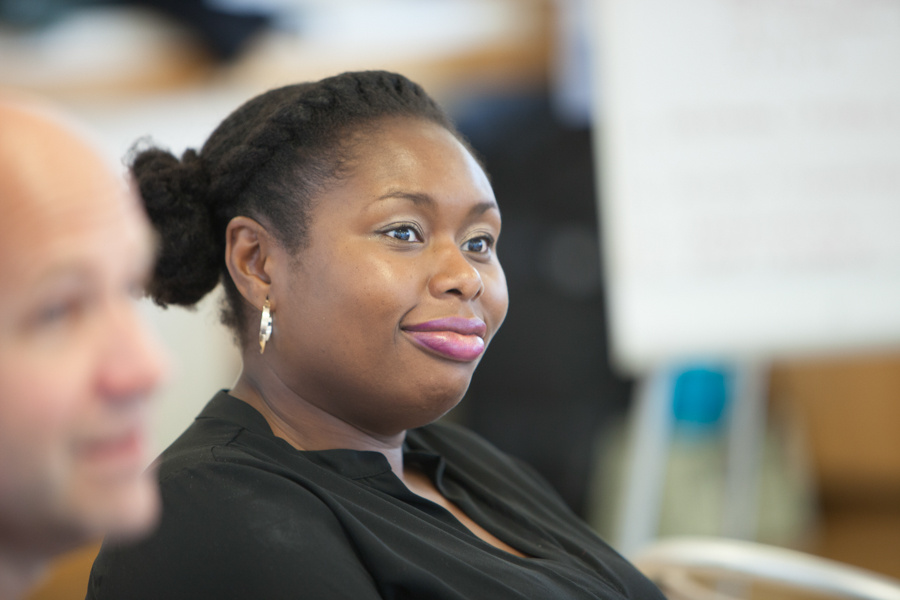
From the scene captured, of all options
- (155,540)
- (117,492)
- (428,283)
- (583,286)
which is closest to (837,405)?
(583,286)

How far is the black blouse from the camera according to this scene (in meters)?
0.87

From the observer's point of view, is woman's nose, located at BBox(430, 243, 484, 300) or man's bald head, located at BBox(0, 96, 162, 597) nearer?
man's bald head, located at BBox(0, 96, 162, 597)

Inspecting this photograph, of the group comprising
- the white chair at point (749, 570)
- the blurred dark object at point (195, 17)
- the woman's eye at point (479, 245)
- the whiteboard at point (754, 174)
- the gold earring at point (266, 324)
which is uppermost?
the blurred dark object at point (195, 17)

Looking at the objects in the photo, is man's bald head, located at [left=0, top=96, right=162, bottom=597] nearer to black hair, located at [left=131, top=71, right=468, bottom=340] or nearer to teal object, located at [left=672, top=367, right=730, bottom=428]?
black hair, located at [left=131, top=71, right=468, bottom=340]

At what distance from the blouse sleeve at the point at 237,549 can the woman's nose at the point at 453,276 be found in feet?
0.96

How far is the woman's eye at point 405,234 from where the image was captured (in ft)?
3.48

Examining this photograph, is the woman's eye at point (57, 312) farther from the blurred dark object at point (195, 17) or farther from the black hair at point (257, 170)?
the blurred dark object at point (195, 17)

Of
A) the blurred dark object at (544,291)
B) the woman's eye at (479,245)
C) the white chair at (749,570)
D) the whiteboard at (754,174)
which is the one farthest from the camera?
the blurred dark object at (544,291)

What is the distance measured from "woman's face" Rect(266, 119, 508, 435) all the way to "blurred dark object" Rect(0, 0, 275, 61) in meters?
2.62

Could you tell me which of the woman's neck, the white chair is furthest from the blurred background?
the woman's neck

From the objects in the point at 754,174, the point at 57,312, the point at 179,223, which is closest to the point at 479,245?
the point at 179,223

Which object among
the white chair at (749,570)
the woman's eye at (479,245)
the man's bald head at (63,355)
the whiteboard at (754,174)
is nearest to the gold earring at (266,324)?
the woman's eye at (479,245)

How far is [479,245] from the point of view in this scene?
116 cm

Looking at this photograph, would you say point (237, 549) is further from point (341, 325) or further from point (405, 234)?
point (405, 234)
